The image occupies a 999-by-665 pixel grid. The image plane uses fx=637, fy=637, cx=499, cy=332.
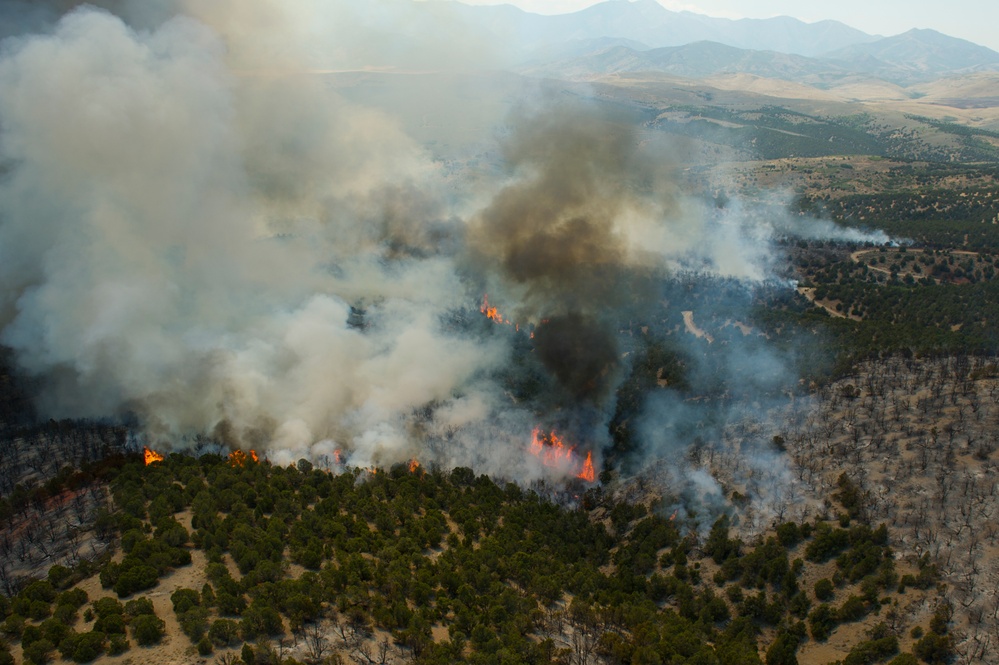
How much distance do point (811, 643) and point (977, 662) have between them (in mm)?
6451

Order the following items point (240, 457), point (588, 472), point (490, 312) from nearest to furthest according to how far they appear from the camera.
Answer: point (240, 457) < point (588, 472) < point (490, 312)

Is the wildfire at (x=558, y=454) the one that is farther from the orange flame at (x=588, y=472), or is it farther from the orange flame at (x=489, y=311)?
the orange flame at (x=489, y=311)

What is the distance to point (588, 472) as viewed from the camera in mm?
53188

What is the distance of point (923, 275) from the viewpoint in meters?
90.4

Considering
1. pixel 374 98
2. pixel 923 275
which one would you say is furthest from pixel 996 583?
pixel 374 98

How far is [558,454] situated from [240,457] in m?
25.3

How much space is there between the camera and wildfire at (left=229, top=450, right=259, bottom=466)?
4550 centimetres

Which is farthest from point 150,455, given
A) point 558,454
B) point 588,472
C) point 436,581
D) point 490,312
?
point 490,312

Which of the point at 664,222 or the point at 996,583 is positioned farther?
the point at 664,222

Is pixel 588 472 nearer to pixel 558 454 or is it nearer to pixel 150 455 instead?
pixel 558 454

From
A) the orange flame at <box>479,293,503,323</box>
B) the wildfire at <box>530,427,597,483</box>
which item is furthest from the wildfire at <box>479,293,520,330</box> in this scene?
the wildfire at <box>530,427,597,483</box>

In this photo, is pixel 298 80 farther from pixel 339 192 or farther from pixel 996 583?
pixel 996 583

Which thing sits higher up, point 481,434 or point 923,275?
point 923,275

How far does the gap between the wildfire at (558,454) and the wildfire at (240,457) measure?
22298 millimetres
